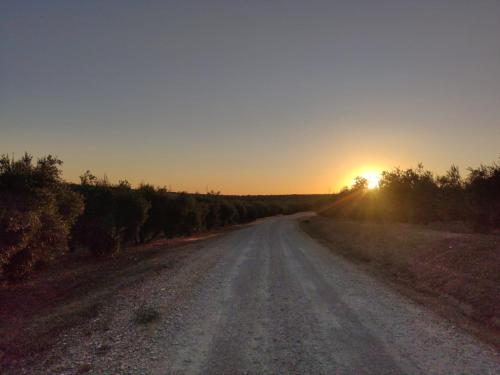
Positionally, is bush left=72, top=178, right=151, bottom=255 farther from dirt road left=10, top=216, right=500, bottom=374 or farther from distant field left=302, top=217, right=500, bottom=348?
distant field left=302, top=217, right=500, bottom=348

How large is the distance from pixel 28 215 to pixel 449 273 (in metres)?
15.6

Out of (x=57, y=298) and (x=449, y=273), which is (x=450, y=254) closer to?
(x=449, y=273)

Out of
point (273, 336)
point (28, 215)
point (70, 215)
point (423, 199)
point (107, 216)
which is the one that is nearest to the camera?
point (273, 336)

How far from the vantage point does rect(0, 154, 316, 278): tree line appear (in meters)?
14.6

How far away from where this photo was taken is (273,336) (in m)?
9.05

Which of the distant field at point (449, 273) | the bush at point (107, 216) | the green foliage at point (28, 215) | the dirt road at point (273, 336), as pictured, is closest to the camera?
the dirt road at point (273, 336)

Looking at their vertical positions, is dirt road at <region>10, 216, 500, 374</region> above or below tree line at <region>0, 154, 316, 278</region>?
below

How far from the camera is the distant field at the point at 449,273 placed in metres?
11.5

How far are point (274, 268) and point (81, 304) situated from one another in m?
8.79

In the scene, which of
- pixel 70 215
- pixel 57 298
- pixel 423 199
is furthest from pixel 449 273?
pixel 423 199

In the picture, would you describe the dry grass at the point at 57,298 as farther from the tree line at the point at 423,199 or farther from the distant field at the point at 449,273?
the tree line at the point at 423,199

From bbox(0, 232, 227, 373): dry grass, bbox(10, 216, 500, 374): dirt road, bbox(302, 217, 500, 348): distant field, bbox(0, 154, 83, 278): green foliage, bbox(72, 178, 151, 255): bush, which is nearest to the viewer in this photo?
bbox(10, 216, 500, 374): dirt road

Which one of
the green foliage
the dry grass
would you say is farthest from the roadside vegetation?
the green foliage

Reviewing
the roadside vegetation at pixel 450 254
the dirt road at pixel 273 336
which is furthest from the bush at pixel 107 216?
the roadside vegetation at pixel 450 254
